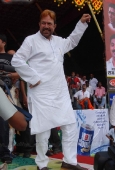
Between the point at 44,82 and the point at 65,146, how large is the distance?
709 millimetres

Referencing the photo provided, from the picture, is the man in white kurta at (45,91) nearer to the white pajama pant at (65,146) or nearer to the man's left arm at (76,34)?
the white pajama pant at (65,146)

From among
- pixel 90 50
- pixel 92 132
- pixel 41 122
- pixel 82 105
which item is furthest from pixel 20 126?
pixel 90 50

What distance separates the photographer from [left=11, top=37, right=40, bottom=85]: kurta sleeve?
3027 mm

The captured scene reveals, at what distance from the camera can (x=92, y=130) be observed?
408 cm

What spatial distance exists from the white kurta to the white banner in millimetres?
1025

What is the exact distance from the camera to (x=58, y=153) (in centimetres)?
416

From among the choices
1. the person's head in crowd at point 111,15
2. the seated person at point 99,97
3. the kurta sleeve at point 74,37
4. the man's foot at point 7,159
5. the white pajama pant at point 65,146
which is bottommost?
the seated person at point 99,97

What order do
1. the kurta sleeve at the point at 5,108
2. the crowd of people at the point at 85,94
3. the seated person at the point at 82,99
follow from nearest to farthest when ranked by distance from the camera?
the kurta sleeve at the point at 5,108 < the seated person at the point at 82,99 < the crowd of people at the point at 85,94

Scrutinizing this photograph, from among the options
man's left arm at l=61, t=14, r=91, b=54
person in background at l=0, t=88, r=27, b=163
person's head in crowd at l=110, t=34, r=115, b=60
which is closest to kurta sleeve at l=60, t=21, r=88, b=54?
man's left arm at l=61, t=14, r=91, b=54

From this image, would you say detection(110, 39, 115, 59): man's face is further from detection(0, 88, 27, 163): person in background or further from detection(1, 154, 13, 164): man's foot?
detection(0, 88, 27, 163): person in background

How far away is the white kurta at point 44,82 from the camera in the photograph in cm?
305

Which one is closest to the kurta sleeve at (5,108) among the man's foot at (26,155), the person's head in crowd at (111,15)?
the man's foot at (26,155)

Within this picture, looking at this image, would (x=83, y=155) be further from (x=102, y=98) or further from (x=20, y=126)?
(x=102, y=98)

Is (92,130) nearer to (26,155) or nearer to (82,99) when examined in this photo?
(26,155)
